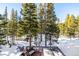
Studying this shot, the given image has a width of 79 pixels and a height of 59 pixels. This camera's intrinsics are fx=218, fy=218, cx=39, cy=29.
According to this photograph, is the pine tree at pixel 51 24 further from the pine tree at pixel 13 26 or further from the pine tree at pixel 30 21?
the pine tree at pixel 13 26

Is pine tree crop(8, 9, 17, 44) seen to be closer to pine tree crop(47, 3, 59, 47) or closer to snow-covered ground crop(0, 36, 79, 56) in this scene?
snow-covered ground crop(0, 36, 79, 56)

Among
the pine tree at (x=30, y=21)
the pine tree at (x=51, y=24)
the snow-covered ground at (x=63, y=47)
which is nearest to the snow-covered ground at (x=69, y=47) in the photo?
the snow-covered ground at (x=63, y=47)

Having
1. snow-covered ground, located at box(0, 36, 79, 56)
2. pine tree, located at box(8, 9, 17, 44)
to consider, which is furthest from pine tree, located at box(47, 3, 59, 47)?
pine tree, located at box(8, 9, 17, 44)

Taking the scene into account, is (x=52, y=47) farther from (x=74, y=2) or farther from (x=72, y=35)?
(x=74, y=2)

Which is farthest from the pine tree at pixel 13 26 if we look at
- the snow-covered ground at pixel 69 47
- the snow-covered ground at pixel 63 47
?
the snow-covered ground at pixel 69 47

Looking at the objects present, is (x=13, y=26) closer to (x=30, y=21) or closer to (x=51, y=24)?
(x=30, y=21)

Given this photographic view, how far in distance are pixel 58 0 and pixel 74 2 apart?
191mm

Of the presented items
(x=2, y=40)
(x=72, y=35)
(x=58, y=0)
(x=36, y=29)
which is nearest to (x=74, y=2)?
(x=58, y=0)

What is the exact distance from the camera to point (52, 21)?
262cm

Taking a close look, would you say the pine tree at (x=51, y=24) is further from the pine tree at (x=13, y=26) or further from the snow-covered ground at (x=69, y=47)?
the pine tree at (x=13, y=26)

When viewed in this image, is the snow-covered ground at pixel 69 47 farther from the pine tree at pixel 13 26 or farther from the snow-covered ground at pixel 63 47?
the pine tree at pixel 13 26

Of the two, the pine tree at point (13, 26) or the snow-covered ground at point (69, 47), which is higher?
the pine tree at point (13, 26)

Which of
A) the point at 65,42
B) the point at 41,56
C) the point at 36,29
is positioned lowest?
the point at 41,56

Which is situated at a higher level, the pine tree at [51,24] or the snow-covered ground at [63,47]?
the pine tree at [51,24]
